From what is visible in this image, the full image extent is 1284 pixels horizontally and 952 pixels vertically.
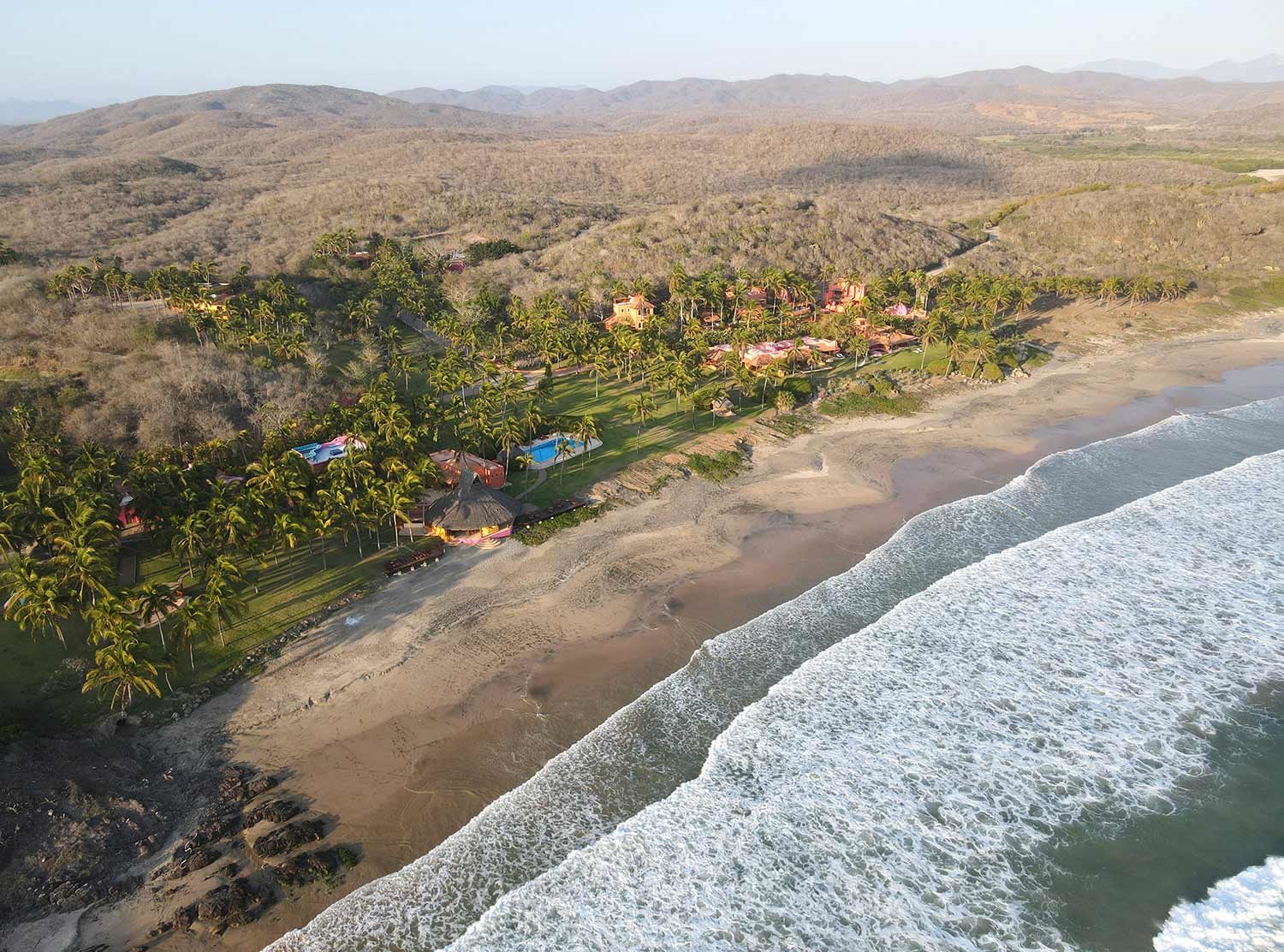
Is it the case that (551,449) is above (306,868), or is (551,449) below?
above

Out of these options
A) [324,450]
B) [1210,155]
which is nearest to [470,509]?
[324,450]

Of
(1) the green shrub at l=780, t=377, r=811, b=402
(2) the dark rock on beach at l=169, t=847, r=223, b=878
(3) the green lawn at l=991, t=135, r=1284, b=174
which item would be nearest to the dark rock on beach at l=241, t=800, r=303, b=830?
(2) the dark rock on beach at l=169, t=847, r=223, b=878

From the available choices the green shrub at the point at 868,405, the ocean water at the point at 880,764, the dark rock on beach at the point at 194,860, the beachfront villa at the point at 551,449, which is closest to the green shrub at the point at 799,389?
A: the green shrub at the point at 868,405

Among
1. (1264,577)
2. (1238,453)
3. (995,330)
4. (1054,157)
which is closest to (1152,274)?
(995,330)

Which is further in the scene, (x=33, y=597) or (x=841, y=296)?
(x=841, y=296)

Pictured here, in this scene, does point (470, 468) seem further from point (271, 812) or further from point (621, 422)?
point (271, 812)
